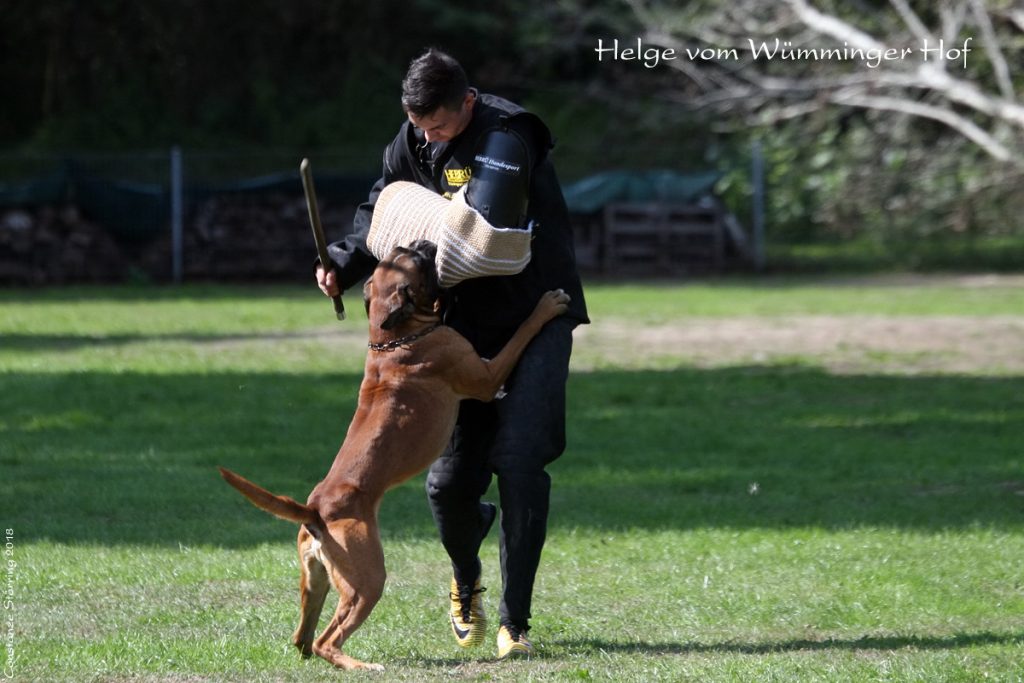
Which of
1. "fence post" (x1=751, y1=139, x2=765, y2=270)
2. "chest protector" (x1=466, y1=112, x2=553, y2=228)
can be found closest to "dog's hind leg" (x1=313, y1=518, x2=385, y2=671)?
"chest protector" (x1=466, y1=112, x2=553, y2=228)

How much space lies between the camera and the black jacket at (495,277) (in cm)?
493

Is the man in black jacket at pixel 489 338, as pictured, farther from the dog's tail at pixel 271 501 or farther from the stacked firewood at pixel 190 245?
the stacked firewood at pixel 190 245

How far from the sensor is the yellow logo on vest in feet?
16.0

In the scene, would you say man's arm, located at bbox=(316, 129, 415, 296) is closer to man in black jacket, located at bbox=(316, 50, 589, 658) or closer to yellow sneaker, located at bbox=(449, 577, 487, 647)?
man in black jacket, located at bbox=(316, 50, 589, 658)

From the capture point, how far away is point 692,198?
23688 millimetres

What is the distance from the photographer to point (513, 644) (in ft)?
16.0

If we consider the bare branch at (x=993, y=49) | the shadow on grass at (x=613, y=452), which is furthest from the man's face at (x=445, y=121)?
the bare branch at (x=993, y=49)

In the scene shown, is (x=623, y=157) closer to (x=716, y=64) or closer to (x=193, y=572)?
(x=716, y=64)

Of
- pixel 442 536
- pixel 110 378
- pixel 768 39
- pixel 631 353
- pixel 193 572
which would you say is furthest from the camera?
pixel 768 39

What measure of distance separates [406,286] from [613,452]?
4380 mm

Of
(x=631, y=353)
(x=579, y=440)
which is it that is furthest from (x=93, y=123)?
(x=579, y=440)

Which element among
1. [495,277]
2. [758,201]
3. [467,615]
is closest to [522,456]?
[495,277]

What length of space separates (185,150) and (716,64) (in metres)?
10.4

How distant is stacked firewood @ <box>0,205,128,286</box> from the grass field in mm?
8015
